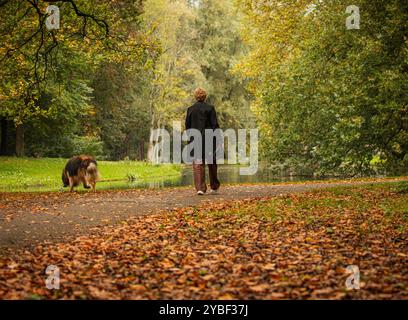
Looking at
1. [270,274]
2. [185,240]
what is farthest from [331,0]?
[270,274]

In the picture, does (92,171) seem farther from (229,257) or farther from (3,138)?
(3,138)

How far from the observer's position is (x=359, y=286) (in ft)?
18.9

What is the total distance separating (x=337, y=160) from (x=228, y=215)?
24.7ft

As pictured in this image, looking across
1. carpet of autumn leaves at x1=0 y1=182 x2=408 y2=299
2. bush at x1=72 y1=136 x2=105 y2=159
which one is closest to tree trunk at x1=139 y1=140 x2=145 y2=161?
bush at x1=72 y1=136 x2=105 y2=159

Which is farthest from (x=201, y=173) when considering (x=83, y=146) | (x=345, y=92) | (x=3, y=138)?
(x=83, y=146)

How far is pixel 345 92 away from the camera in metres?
15.6

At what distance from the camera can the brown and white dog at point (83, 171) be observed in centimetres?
1717

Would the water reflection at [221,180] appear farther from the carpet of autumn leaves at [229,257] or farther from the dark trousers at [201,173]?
the carpet of autumn leaves at [229,257]

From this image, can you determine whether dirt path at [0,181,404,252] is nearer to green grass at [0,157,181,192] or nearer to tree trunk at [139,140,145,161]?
green grass at [0,157,181,192]

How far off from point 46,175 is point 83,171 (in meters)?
13.8

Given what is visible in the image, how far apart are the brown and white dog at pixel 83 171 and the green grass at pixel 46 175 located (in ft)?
19.4

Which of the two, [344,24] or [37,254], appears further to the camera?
[344,24]

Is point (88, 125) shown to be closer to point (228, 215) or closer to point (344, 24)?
point (344, 24)
